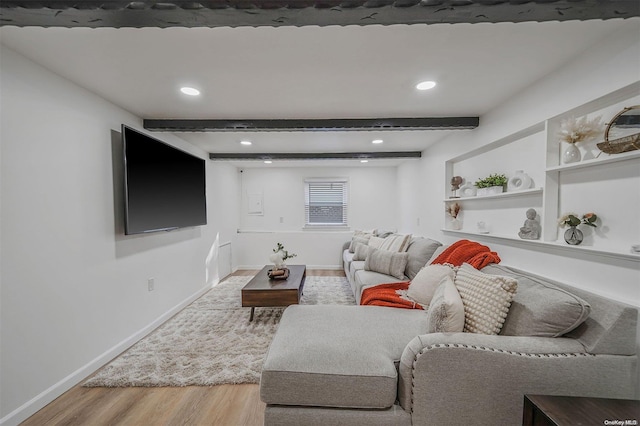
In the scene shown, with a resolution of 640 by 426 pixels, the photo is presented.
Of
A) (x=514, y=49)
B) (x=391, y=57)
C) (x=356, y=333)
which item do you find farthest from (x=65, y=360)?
(x=514, y=49)

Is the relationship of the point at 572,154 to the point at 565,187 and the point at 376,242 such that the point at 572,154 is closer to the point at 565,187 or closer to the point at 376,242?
the point at 565,187

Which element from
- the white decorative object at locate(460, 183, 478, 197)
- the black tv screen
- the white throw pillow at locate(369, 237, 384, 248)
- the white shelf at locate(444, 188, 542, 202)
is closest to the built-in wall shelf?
the white shelf at locate(444, 188, 542, 202)

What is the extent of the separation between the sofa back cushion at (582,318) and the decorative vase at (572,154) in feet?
2.62

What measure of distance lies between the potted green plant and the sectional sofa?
43.8 inches

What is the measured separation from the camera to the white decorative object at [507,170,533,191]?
1.98 m

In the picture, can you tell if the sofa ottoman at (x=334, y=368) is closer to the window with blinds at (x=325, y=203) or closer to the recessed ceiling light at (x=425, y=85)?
the recessed ceiling light at (x=425, y=85)

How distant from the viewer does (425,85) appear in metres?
1.91

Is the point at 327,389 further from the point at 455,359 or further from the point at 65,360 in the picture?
the point at 65,360

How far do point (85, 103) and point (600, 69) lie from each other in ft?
11.6

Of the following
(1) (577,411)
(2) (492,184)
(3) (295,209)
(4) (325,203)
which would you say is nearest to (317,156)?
(4) (325,203)

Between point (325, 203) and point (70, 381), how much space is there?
14.7 ft

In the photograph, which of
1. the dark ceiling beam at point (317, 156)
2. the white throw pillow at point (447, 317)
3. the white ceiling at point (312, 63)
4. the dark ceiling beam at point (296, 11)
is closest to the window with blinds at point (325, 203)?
the dark ceiling beam at point (317, 156)

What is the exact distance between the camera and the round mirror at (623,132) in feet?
4.20

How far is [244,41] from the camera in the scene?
4.58 ft
